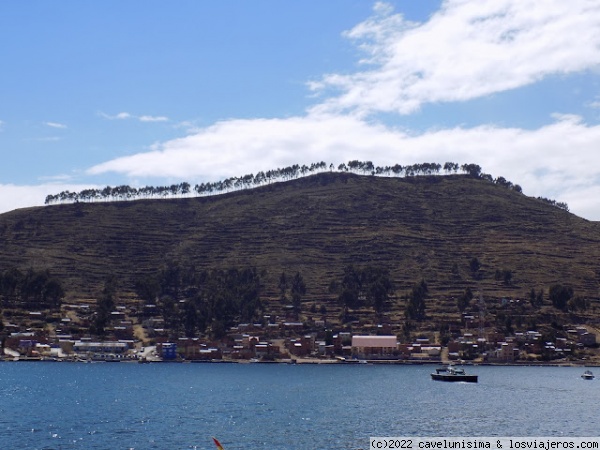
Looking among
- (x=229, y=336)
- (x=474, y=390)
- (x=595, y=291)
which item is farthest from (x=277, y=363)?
(x=595, y=291)

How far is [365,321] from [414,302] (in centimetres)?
1218

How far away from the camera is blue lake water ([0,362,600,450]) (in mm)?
64812

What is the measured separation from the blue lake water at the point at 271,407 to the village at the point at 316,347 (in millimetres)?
20957

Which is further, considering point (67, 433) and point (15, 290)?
point (15, 290)

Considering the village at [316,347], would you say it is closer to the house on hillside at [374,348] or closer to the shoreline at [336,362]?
the house on hillside at [374,348]

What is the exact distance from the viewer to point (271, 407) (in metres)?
86.6

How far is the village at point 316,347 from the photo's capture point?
166125 millimetres

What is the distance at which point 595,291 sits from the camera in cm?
19512

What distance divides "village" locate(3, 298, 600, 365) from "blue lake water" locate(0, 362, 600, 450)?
68.8 ft

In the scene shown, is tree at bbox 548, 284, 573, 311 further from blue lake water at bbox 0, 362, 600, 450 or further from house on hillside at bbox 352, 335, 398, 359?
house on hillside at bbox 352, 335, 398, 359

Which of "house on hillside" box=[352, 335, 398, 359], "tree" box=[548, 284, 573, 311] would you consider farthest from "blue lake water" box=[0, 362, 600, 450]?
"tree" box=[548, 284, 573, 311]

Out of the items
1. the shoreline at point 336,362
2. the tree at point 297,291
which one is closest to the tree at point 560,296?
the shoreline at point 336,362

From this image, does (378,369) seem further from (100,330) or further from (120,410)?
(120,410)

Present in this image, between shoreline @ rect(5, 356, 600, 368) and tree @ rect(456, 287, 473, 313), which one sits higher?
tree @ rect(456, 287, 473, 313)
